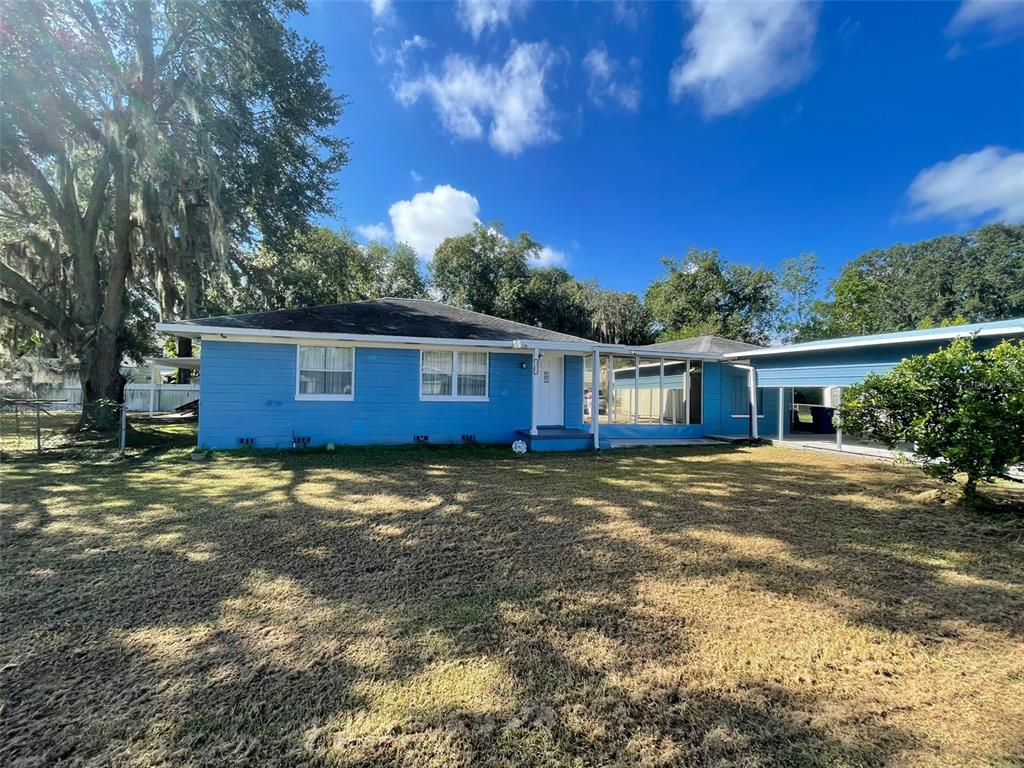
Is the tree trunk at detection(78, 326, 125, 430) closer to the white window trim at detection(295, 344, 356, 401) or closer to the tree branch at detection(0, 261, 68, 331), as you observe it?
the tree branch at detection(0, 261, 68, 331)

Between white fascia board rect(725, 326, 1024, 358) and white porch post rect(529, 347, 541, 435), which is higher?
white fascia board rect(725, 326, 1024, 358)

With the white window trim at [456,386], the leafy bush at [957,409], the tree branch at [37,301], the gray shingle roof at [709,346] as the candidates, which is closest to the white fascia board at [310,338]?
the white window trim at [456,386]

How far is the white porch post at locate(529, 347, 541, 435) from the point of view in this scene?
10211 mm

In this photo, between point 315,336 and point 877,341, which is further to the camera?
point 877,341

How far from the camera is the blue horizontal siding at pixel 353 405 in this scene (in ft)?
29.3

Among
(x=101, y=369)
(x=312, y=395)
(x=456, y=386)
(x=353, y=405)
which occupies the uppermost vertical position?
(x=101, y=369)

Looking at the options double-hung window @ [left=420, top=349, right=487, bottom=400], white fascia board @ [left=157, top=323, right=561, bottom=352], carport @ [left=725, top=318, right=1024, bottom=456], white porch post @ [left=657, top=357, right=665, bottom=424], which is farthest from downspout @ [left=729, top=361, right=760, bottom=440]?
double-hung window @ [left=420, top=349, right=487, bottom=400]

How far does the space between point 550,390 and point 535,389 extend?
1.13 meters

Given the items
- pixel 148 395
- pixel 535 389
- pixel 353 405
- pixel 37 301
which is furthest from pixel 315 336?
pixel 148 395

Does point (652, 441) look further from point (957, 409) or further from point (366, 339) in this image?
point (366, 339)

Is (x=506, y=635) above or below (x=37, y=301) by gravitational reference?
below

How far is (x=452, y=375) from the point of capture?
1052 cm

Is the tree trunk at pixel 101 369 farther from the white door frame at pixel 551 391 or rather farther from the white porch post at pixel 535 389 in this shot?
the white door frame at pixel 551 391

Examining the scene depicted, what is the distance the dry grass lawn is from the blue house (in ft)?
13.2
